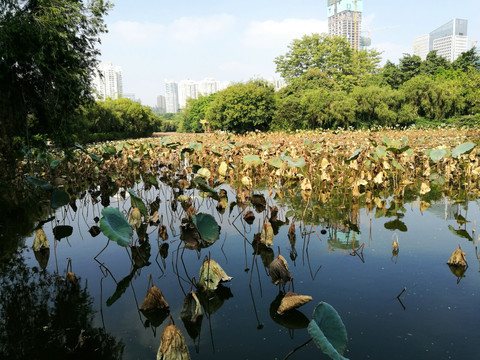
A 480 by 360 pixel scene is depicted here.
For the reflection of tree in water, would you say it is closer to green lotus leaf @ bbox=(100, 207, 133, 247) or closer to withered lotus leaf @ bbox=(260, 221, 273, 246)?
green lotus leaf @ bbox=(100, 207, 133, 247)

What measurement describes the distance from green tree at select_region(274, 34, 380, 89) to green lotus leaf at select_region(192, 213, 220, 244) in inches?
1502

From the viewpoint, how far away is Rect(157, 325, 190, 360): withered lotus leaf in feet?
7.62

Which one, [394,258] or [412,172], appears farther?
[412,172]

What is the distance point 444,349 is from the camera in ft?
8.66

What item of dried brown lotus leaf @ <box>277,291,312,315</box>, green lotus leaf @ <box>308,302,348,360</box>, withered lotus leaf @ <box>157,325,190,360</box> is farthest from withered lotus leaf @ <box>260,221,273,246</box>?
green lotus leaf @ <box>308,302,348,360</box>

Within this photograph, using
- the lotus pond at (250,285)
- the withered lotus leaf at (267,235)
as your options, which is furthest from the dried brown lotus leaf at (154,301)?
the withered lotus leaf at (267,235)

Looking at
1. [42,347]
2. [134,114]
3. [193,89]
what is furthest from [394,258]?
[193,89]

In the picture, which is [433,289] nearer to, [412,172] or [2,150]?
[412,172]

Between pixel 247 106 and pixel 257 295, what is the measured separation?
1053 inches

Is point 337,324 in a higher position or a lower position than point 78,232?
higher

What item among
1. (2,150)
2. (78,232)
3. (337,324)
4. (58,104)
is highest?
(58,104)

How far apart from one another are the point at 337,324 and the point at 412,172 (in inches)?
358

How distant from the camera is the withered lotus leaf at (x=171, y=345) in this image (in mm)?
2323

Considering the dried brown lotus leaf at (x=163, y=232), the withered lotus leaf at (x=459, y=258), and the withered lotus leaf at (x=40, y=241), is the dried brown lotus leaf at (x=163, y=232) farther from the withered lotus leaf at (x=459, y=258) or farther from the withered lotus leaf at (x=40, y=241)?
the withered lotus leaf at (x=459, y=258)
